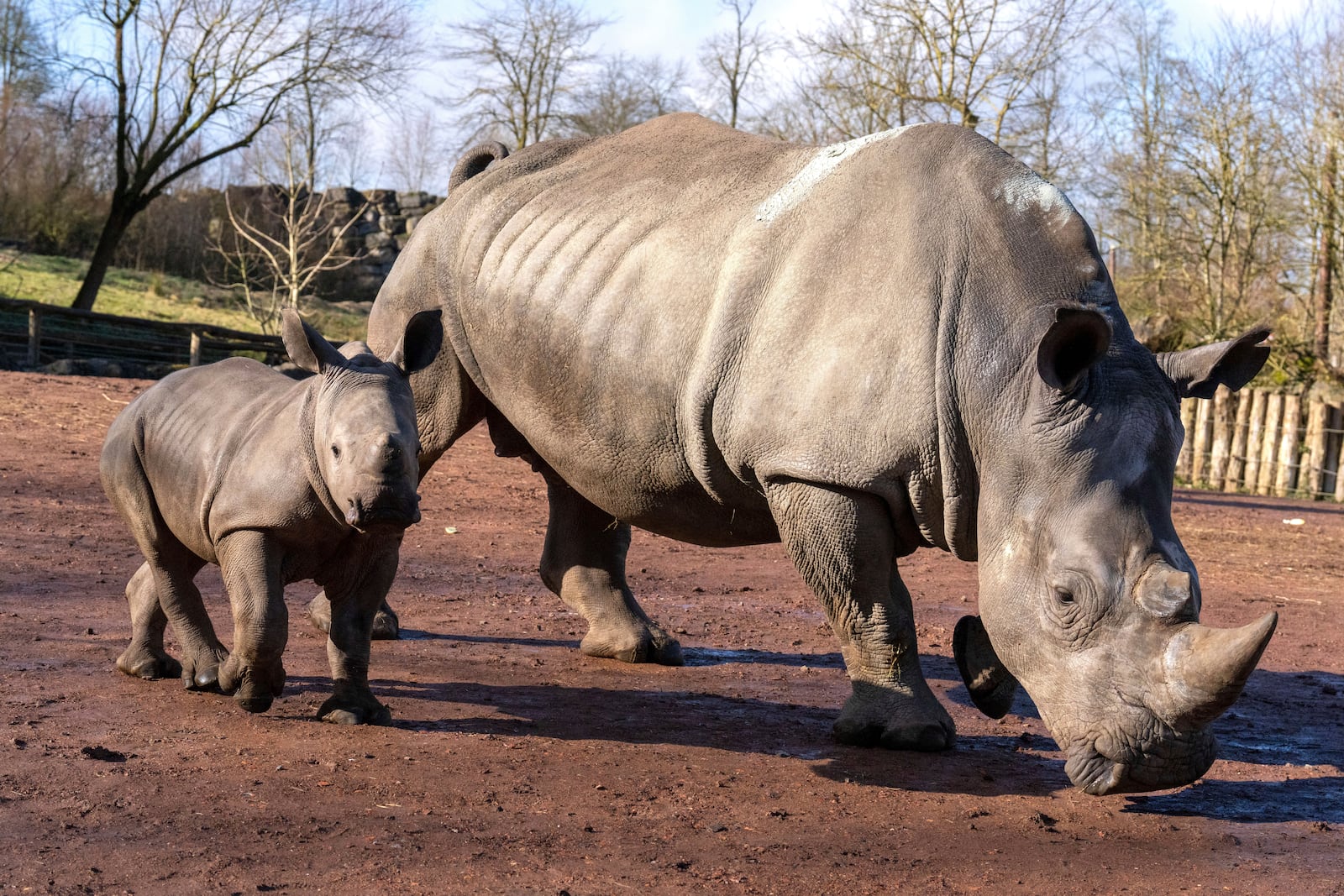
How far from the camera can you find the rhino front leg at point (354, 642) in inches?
200

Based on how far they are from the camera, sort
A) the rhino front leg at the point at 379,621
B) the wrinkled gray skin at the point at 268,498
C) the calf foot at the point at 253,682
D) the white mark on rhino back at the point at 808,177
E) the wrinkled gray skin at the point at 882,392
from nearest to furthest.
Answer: the wrinkled gray skin at the point at 882,392 → the wrinkled gray skin at the point at 268,498 → the calf foot at the point at 253,682 → the white mark on rhino back at the point at 808,177 → the rhino front leg at the point at 379,621

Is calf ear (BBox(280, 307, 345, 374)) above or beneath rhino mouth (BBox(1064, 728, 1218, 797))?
above

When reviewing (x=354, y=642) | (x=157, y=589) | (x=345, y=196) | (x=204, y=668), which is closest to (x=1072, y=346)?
(x=354, y=642)

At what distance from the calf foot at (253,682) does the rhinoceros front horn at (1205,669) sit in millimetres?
2915

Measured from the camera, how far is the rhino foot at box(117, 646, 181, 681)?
5.65m

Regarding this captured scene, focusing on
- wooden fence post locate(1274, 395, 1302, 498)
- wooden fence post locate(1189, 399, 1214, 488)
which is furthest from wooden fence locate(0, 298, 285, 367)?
wooden fence post locate(1274, 395, 1302, 498)

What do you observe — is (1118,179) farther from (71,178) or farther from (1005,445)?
(1005,445)

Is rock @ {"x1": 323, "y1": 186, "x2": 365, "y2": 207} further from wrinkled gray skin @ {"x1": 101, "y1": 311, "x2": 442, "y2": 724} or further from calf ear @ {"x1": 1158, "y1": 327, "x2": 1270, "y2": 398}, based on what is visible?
calf ear @ {"x1": 1158, "y1": 327, "x2": 1270, "y2": 398}

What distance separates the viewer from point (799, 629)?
310 inches

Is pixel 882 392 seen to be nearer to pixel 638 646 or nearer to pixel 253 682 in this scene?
pixel 253 682

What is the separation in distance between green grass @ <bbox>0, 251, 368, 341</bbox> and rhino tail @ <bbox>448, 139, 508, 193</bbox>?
2345 cm

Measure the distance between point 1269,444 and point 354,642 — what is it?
1937 cm

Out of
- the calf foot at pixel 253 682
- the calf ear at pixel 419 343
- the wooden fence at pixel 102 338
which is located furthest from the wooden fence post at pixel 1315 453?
the calf foot at pixel 253 682

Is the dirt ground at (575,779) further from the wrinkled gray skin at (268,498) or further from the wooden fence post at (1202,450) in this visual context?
the wooden fence post at (1202,450)
